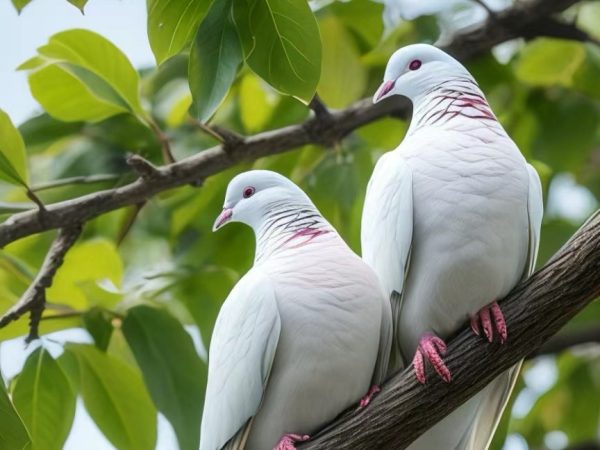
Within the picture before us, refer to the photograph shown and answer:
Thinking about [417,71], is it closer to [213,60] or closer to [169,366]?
[213,60]

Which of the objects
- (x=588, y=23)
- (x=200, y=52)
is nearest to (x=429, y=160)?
(x=200, y=52)

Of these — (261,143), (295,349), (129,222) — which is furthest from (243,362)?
(129,222)

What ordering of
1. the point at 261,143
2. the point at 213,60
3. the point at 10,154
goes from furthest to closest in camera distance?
the point at 261,143 → the point at 10,154 → the point at 213,60

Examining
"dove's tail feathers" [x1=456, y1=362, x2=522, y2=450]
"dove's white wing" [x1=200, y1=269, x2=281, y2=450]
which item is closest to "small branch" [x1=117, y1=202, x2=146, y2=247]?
"dove's white wing" [x1=200, y1=269, x2=281, y2=450]

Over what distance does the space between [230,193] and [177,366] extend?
862 mm

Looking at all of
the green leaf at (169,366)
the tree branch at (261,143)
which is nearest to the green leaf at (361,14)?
the tree branch at (261,143)

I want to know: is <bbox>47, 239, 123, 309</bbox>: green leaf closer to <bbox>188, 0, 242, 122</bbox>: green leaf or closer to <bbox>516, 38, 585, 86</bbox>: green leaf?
<bbox>188, 0, 242, 122</bbox>: green leaf

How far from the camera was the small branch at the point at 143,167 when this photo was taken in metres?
2.76

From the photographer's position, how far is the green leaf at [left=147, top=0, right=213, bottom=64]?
7.34ft

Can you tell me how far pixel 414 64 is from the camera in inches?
91.0

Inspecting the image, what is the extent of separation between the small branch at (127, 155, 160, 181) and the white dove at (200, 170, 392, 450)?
2.28 ft

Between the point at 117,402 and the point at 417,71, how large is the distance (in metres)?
1.34

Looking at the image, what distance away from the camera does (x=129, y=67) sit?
3.02 m

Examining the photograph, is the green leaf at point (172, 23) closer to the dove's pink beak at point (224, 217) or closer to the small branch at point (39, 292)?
the dove's pink beak at point (224, 217)
